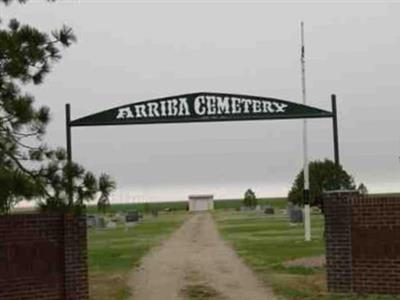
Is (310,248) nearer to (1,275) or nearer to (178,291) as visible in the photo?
(178,291)

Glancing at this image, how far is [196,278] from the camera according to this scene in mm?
20938

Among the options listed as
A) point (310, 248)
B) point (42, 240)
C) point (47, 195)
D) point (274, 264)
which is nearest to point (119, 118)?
point (42, 240)

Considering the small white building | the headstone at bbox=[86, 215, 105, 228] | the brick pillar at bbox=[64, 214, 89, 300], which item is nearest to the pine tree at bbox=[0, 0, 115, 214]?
the brick pillar at bbox=[64, 214, 89, 300]

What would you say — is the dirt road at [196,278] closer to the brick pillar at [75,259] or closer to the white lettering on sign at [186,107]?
the brick pillar at [75,259]

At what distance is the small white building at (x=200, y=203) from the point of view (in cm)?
16329

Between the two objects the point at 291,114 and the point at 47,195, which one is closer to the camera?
the point at 47,195

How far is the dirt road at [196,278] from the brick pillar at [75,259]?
163cm

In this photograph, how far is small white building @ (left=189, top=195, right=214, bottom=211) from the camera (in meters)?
163

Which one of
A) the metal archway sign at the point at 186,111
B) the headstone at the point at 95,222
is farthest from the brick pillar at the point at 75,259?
the headstone at the point at 95,222

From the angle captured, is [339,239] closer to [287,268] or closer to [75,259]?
[75,259]

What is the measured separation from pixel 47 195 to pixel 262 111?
6.95m

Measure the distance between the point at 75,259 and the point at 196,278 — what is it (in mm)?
5717

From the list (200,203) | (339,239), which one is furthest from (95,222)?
(200,203)

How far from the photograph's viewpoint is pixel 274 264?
79.3 feet
